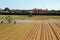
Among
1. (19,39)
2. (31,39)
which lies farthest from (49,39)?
(19,39)

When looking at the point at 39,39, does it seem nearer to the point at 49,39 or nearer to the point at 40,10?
the point at 49,39

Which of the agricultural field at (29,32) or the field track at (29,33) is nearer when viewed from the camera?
the field track at (29,33)

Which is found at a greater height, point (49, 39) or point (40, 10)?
point (49, 39)

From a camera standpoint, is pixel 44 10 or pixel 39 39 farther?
pixel 44 10

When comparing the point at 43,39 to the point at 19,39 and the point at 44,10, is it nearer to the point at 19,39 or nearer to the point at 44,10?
the point at 19,39

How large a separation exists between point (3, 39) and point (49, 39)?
3.98 m

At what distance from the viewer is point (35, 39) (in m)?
16.7

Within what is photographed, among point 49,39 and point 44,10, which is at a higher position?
point 49,39

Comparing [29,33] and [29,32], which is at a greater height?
[29,33]

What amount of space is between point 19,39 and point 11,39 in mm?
690

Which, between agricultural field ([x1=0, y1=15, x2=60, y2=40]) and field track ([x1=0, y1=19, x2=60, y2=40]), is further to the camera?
agricultural field ([x1=0, y1=15, x2=60, y2=40])

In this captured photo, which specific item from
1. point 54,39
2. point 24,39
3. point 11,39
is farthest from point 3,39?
point 54,39

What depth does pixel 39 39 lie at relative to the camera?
1672 cm

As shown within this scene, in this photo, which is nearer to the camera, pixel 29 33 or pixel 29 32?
pixel 29 33
